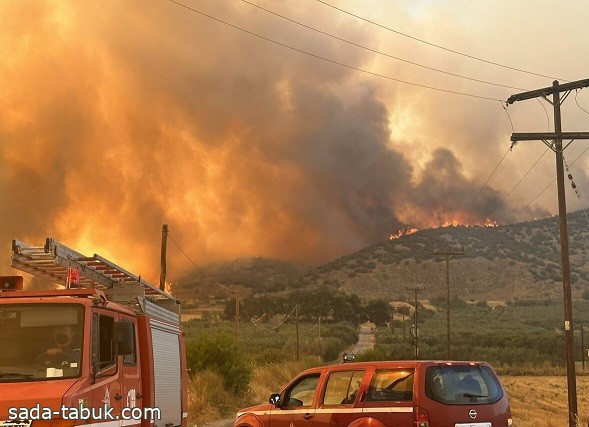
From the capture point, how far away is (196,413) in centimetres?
3047

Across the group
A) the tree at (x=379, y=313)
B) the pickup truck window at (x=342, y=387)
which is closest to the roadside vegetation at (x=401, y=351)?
the tree at (x=379, y=313)

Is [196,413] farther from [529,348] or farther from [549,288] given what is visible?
[549,288]

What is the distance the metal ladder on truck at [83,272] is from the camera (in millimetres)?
11328

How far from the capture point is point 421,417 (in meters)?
11.9

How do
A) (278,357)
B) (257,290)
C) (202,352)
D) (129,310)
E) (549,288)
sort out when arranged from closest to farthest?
(129,310), (202,352), (278,357), (549,288), (257,290)

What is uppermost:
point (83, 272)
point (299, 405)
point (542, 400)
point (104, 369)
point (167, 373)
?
point (83, 272)

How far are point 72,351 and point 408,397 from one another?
495 centimetres

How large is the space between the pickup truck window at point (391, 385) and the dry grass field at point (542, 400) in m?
18.2

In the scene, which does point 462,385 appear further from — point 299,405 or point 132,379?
point 132,379

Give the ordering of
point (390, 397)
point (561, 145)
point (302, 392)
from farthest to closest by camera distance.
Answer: point (561, 145), point (302, 392), point (390, 397)

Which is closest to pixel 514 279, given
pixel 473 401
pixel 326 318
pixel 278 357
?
pixel 326 318

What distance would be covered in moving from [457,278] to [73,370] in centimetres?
17160

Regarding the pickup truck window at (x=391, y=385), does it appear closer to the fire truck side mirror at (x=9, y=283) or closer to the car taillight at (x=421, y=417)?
the car taillight at (x=421, y=417)

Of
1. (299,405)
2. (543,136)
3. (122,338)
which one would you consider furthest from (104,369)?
(543,136)
